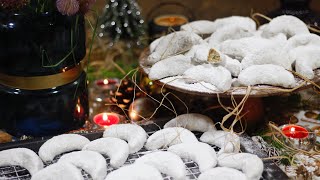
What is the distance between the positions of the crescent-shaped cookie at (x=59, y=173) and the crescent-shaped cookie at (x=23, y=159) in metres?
0.04

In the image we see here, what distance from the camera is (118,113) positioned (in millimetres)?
1245

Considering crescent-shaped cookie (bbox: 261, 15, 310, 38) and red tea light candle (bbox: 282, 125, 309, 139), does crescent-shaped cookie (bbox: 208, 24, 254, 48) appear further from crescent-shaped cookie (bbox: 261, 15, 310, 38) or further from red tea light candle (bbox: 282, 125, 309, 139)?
red tea light candle (bbox: 282, 125, 309, 139)

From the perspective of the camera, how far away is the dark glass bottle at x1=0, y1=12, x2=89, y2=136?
1012 mm

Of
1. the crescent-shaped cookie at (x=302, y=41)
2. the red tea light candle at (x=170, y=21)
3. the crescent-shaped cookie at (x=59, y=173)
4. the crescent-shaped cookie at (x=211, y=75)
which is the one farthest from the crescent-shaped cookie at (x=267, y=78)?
the red tea light candle at (x=170, y=21)

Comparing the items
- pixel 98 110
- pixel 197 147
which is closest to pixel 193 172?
pixel 197 147

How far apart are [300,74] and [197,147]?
0.98 feet

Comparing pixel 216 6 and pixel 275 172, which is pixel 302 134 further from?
pixel 216 6

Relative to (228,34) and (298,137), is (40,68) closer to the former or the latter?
(228,34)

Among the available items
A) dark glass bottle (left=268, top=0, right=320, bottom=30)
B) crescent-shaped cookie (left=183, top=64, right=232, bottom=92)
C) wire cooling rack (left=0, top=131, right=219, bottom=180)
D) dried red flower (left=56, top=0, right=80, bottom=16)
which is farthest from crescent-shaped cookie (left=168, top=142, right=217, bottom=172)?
dark glass bottle (left=268, top=0, right=320, bottom=30)

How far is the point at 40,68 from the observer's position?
3.41 feet

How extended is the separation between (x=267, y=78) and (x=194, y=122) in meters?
0.18

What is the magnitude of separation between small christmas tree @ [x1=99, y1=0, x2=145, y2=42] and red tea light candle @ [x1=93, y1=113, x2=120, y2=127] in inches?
17.1

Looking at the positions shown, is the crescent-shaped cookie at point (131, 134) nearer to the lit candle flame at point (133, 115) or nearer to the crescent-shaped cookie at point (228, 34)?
the lit candle flame at point (133, 115)

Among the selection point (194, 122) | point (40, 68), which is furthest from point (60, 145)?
point (194, 122)
